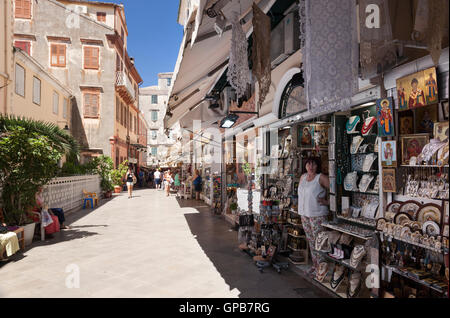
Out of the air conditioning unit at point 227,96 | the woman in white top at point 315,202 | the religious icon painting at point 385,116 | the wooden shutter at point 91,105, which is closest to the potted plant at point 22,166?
the air conditioning unit at point 227,96

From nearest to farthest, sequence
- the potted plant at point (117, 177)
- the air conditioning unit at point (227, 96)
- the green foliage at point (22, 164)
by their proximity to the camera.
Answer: the green foliage at point (22, 164) < the air conditioning unit at point (227, 96) < the potted plant at point (117, 177)

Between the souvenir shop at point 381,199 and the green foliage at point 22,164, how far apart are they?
4.50 metres

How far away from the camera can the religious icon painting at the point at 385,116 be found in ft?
9.77

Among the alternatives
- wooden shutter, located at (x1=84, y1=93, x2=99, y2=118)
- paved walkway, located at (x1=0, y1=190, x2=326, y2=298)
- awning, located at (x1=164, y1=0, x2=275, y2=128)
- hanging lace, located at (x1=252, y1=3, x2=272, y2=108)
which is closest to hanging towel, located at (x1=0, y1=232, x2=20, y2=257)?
paved walkway, located at (x1=0, y1=190, x2=326, y2=298)

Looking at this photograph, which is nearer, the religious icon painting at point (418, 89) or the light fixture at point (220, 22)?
the religious icon painting at point (418, 89)

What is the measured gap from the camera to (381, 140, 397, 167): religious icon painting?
2975mm

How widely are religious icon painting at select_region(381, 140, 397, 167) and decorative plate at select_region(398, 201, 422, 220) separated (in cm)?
38

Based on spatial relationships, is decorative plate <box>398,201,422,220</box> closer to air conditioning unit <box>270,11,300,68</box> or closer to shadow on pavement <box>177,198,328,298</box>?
shadow on pavement <box>177,198,328,298</box>

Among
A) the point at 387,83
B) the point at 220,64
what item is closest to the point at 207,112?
the point at 220,64

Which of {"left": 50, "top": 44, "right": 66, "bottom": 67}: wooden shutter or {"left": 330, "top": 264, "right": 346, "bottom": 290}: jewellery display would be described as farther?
{"left": 50, "top": 44, "right": 66, "bottom": 67}: wooden shutter

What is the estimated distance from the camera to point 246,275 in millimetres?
4438

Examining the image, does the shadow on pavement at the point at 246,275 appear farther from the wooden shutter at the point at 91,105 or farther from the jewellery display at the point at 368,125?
the wooden shutter at the point at 91,105

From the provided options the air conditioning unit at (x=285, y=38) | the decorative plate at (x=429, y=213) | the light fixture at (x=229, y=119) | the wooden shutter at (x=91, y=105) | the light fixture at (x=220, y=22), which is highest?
the wooden shutter at (x=91, y=105)

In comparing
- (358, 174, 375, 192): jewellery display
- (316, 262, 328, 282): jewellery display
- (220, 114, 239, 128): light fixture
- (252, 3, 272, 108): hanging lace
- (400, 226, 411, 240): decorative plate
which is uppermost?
(252, 3, 272, 108): hanging lace
